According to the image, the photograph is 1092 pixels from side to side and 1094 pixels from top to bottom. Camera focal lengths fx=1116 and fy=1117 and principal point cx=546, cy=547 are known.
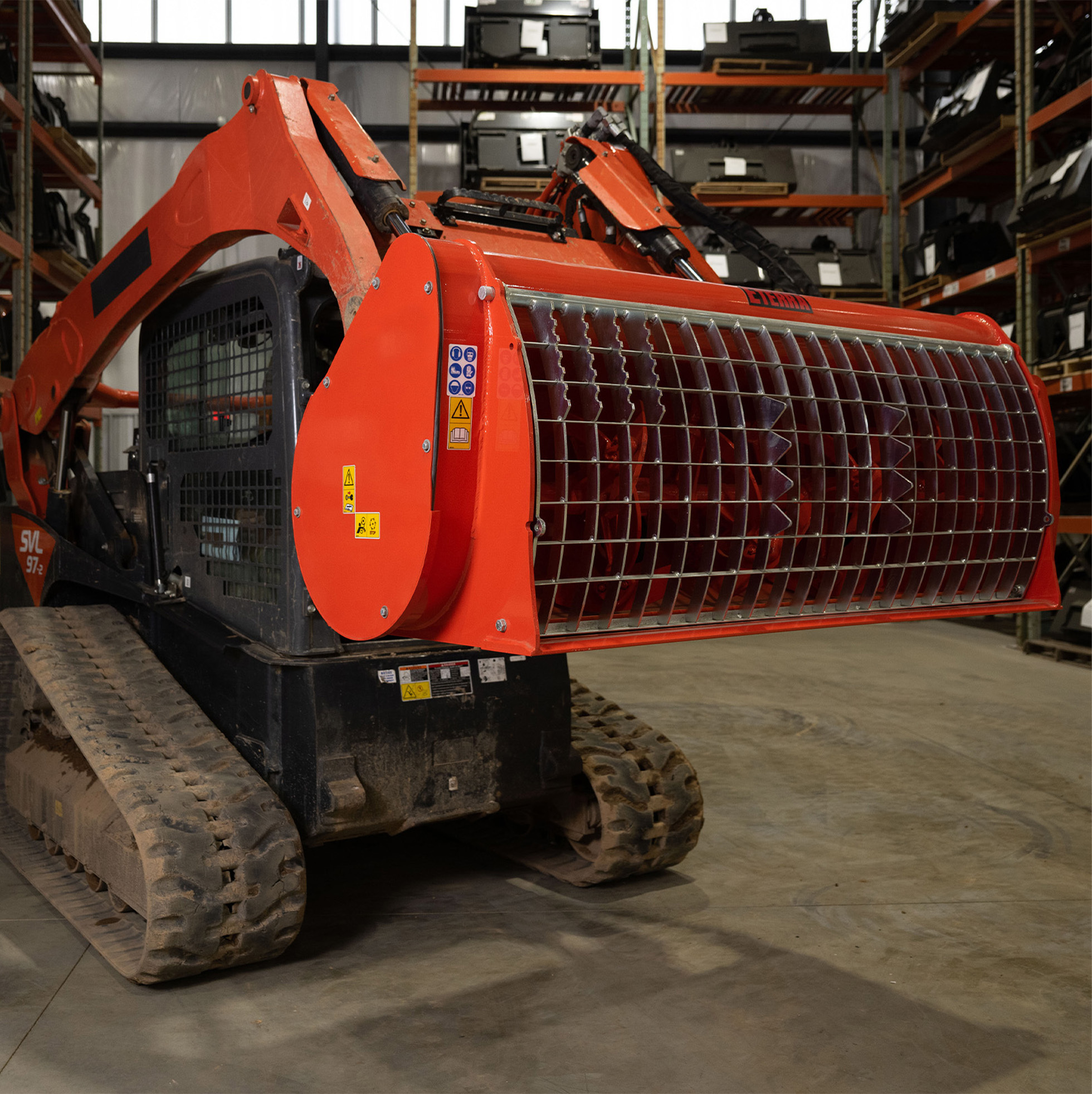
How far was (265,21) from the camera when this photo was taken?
1474cm

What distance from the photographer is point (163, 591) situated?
3.53m

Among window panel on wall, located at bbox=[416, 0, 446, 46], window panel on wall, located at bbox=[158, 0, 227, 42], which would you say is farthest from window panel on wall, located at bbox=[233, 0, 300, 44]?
window panel on wall, located at bbox=[416, 0, 446, 46]

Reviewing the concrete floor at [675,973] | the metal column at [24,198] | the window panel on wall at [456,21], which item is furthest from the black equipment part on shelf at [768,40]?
the concrete floor at [675,973]

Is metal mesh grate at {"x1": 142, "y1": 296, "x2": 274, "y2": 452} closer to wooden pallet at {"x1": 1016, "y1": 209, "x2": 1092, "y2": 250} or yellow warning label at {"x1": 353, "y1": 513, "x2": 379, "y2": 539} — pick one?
yellow warning label at {"x1": 353, "y1": 513, "x2": 379, "y2": 539}

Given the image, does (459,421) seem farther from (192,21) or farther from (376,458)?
(192,21)

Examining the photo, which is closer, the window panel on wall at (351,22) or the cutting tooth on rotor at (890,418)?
the cutting tooth on rotor at (890,418)

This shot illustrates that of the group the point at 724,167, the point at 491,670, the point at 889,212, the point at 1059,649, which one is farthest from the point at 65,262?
the point at 1059,649

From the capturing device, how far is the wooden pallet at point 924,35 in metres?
10.1

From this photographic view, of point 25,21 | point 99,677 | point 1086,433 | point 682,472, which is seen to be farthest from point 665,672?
point 25,21

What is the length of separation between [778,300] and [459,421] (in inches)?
37.1

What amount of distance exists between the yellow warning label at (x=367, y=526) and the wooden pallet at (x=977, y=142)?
8816 millimetres

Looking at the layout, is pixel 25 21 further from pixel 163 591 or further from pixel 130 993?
pixel 130 993

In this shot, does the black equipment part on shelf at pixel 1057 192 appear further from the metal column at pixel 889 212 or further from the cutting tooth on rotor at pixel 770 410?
the cutting tooth on rotor at pixel 770 410

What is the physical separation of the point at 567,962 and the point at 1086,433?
764 cm
